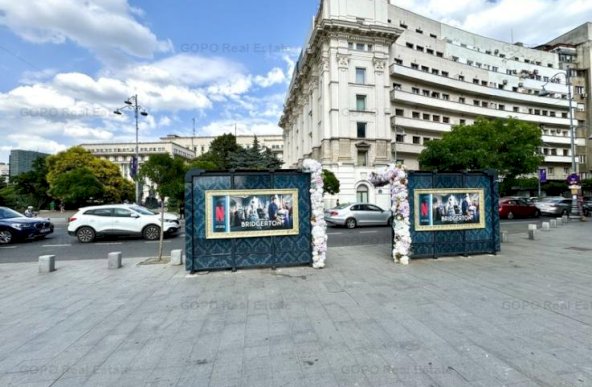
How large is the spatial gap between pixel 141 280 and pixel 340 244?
719 centimetres

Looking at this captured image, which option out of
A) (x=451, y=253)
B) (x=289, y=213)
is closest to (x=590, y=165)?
(x=451, y=253)

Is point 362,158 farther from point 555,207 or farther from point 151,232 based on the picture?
point 151,232

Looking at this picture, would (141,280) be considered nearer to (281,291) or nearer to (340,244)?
(281,291)

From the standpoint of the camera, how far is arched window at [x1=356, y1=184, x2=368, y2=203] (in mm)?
30473

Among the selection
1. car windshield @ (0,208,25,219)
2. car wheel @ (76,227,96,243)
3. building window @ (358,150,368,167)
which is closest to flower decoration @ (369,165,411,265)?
car wheel @ (76,227,96,243)

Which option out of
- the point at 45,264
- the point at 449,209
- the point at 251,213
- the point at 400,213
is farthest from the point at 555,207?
the point at 45,264

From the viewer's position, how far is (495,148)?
20.6 meters

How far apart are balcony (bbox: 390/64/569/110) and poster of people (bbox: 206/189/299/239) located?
30.5 meters

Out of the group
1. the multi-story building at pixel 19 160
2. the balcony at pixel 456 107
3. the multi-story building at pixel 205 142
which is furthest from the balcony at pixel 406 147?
the multi-story building at pixel 19 160

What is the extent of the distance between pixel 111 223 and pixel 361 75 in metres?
27.1

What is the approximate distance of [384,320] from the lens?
13.8 ft

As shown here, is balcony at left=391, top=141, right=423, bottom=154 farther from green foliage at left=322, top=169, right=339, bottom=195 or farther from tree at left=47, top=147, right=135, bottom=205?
tree at left=47, top=147, right=135, bottom=205

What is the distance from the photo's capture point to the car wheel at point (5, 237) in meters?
12.6

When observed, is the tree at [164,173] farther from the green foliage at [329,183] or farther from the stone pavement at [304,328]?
the green foliage at [329,183]
